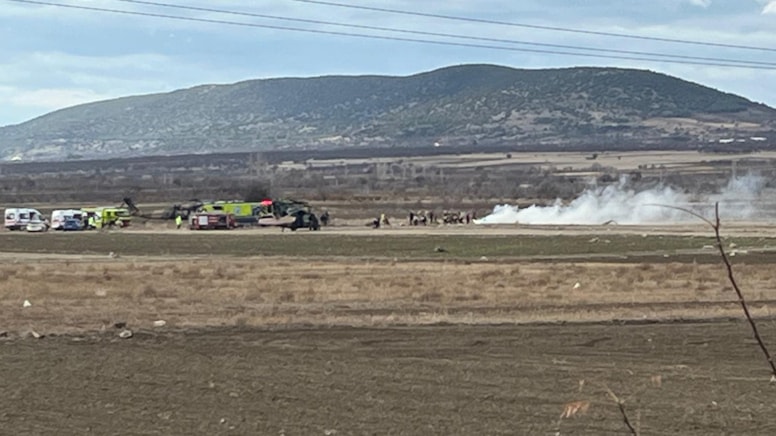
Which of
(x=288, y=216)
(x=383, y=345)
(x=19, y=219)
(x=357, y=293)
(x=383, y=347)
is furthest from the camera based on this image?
(x=288, y=216)

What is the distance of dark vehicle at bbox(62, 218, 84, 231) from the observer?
369 feet

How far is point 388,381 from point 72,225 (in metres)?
94.4

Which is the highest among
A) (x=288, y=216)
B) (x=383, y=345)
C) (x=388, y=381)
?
(x=388, y=381)

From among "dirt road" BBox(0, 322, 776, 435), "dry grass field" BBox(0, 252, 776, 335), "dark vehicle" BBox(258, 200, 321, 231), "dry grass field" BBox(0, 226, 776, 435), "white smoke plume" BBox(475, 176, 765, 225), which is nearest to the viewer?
"dirt road" BBox(0, 322, 776, 435)

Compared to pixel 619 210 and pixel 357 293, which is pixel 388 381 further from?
pixel 619 210

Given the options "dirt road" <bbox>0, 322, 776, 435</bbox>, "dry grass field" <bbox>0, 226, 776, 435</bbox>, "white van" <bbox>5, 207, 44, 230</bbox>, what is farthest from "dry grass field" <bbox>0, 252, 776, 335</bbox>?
"white van" <bbox>5, 207, 44, 230</bbox>

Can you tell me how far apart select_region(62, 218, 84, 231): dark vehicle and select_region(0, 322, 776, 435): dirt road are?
8327cm

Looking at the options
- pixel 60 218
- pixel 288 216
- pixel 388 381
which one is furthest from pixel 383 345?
pixel 60 218

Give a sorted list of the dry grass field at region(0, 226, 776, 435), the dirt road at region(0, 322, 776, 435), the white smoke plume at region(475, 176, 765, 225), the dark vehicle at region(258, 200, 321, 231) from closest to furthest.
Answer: the dirt road at region(0, 322, 776, 435)
the dry grass field at region(0, 226, 776, 435)
the dark vehicle at region(258, 200, 321, 231)
the white smoke plume at region(475, 176, 765, 225)

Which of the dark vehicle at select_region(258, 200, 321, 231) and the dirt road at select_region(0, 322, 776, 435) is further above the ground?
the dirt road at select_region(0, 322, 776, 435)

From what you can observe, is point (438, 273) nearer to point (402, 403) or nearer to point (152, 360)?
Result: point (152, 360)

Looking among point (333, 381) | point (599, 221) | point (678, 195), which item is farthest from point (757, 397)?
point (678, 195)

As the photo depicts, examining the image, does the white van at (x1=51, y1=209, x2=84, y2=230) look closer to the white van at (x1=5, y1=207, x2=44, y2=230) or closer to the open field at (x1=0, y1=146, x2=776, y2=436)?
the white van at (x1=5, y1=207, x2=44, y2=230)

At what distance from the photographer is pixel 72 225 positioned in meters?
113
